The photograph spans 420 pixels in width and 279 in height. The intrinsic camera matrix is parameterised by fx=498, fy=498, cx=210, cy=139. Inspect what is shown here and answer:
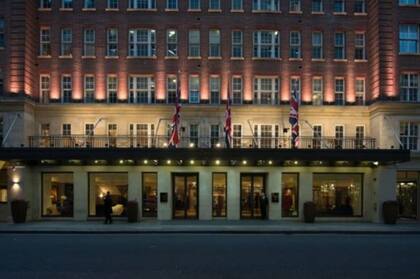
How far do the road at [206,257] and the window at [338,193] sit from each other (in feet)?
36.3

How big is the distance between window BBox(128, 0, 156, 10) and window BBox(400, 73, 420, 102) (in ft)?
60.1

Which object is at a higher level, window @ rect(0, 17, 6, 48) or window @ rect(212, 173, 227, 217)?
window @ rect(0, 17, 6, 48)

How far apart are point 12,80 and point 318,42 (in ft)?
70.1

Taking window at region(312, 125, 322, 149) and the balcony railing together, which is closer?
the balcony railing

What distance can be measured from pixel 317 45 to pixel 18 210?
75.8 feet

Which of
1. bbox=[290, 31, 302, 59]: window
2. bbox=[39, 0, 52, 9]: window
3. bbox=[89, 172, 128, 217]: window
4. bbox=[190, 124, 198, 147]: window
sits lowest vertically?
bbox=[89, 172, 128, 217]: window

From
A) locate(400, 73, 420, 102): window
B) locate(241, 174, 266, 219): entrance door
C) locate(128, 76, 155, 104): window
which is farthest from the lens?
locate(128, 76, 155, 104): window

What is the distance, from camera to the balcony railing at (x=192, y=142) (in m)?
34.3

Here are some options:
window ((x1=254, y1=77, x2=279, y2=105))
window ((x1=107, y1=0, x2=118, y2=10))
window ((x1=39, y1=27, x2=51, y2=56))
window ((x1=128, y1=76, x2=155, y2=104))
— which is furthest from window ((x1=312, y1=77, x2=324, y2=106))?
window ((x1=39, y1=27, x2=51, y2=56))

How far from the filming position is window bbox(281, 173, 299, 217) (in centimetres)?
3353

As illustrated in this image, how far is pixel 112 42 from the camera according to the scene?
35.5 metres

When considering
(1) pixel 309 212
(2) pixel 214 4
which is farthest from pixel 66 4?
(1) pixel 309 212

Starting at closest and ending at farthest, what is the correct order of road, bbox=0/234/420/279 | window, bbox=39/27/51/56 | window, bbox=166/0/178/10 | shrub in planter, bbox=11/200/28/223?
road, bbox=0/234/420/279 → shrub in planter, bbox=11/200/28/223 → window, bbox=39/27/51/56 → window, bbox=166/0/178/10

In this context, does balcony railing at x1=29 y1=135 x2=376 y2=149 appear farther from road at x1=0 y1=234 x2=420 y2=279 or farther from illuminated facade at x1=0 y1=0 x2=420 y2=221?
road at x1=0 y1=234 x2=420 y2=279
